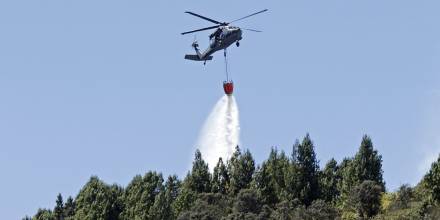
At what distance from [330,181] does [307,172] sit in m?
2.90

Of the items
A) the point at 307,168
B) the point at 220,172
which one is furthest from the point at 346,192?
the point at 220,172

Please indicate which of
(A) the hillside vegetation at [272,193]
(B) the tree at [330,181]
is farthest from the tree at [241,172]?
(B) the tree at [330,181]

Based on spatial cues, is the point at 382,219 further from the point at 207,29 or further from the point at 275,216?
the point at 207,29

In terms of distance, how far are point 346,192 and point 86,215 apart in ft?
120

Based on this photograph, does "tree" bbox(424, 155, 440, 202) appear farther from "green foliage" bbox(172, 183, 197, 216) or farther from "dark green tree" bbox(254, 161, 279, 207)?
"green foliage" bbox(172, 183, 197, 216)

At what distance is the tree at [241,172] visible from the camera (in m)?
187

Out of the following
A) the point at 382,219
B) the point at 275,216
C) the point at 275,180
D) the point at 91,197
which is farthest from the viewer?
the point at 91,197

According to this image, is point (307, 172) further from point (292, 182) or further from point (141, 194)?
point (141, 194)

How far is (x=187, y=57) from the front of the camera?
184625 millimetres

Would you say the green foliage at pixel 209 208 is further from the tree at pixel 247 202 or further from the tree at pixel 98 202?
the tree at pixel 98 202

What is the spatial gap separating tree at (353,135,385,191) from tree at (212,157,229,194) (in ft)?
62.9

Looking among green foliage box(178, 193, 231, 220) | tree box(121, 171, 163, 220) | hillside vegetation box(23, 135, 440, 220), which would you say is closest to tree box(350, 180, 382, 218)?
hillside vegetation box(23, 135, 440, 220)

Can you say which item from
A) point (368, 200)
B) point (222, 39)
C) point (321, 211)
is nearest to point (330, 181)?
point (321, 211)

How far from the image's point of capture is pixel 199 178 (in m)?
190
